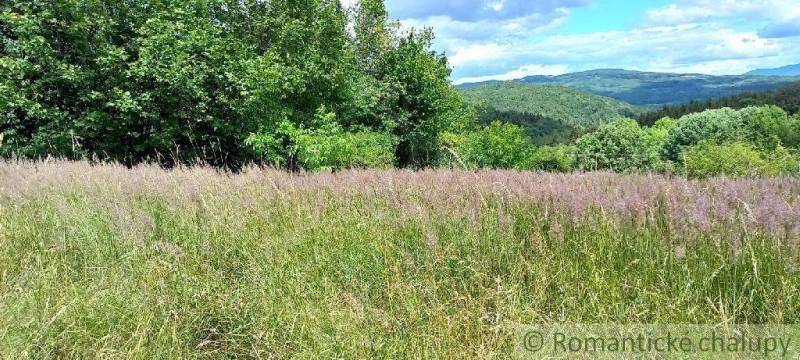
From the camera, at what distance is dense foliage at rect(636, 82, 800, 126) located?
3981 inches

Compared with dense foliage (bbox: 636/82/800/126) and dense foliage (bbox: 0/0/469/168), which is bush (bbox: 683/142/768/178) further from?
dense foliage (bbox: 636/82/800/126)

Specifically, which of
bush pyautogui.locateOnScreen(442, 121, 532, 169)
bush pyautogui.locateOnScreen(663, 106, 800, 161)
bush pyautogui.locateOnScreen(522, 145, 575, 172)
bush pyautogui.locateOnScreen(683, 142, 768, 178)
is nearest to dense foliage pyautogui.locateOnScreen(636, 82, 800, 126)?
bush pyautogui.locateOnScreen(663, 106, 800, 161)

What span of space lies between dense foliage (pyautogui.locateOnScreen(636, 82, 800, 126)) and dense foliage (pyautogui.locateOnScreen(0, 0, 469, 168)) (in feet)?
346

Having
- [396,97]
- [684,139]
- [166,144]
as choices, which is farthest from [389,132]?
[684,139]

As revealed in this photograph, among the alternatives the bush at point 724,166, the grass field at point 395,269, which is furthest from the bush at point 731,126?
the grass field at point 395,269

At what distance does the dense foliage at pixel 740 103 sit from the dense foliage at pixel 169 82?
105390mm

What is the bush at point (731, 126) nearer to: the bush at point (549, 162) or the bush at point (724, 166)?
the bush at point (549, 162)

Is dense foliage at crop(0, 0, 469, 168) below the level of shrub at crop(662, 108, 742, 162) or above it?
above

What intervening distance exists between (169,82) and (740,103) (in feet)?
407

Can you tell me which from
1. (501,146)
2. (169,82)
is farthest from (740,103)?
(169,82)

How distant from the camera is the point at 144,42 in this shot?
14141mm

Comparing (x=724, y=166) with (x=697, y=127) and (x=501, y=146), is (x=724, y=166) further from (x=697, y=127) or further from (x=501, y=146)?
(x=697, y=127)

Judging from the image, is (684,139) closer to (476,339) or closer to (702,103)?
(702,103)

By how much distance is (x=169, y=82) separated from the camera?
47.4ft
